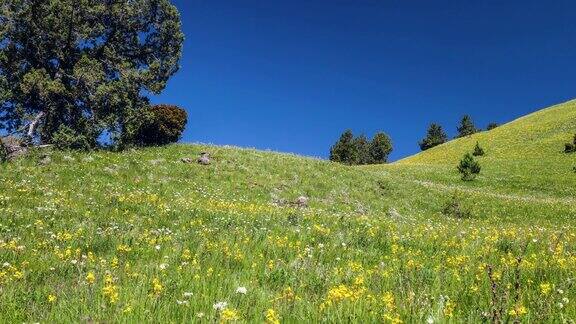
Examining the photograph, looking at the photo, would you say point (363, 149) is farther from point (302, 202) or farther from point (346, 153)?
point (302, 202)

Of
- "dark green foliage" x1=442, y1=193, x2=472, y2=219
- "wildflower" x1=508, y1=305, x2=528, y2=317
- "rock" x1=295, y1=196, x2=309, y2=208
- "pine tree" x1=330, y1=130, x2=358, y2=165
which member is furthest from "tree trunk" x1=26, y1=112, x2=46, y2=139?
"pine tree" x1=330, y1=130, x2=358, y2=165

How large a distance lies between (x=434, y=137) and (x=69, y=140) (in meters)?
119

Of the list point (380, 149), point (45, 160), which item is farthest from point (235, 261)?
point (380, 149)

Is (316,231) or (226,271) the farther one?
(316,231)

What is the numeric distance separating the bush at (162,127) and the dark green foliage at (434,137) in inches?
4240

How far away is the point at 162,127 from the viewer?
123 ft

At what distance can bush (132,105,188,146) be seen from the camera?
3700 centimetres

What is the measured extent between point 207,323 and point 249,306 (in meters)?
0.87

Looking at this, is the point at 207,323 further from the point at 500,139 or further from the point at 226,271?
the point at 500,139

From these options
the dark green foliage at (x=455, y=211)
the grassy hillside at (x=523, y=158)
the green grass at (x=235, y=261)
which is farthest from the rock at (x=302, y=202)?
the grassy hillside at (x=523, y=158)

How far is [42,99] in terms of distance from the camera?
101 feet

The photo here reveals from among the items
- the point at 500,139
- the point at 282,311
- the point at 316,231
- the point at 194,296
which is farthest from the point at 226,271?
the point at 500,139

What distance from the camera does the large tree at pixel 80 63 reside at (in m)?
30.0

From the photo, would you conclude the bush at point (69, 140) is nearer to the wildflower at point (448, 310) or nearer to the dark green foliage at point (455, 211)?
the dark green foliage at point (455, 211)
